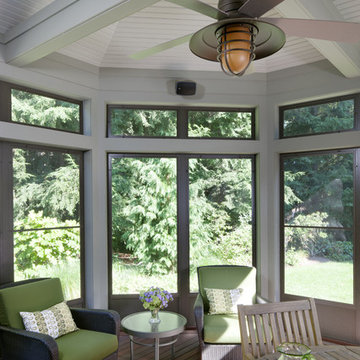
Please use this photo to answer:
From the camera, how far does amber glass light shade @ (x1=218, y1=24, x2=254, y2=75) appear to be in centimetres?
179

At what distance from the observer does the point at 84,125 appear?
14.2 feet

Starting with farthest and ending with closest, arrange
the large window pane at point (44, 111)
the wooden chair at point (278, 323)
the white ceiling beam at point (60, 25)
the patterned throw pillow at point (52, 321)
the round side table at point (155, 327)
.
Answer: the large window pane at point (44, 111)
the round side table at point (155, 327)
the patterned throw pillow at point (52, 321)
the white ceiling beam at point (60, 25)
the wooden chair at point (278, 323)

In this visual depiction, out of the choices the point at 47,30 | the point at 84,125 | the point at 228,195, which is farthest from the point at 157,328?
the point at 47,30

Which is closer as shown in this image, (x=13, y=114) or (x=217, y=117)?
(x=13, y=114)

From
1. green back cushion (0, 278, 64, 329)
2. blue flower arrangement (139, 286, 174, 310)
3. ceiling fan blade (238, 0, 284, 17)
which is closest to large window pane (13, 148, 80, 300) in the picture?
green back cushion (0, 278, 64, 329)

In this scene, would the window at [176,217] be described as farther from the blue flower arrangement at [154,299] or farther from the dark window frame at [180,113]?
the blue flower arrangement at [154,299]

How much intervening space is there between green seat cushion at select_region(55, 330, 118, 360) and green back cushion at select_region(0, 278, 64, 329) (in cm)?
36

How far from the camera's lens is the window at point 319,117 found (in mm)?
4113

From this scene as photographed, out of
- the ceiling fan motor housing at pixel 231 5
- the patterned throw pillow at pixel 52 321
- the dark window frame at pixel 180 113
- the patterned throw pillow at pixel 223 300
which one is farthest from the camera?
the dark window frame at pixel 180 113

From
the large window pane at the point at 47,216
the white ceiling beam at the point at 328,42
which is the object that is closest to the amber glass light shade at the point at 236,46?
the white ceiling beam at the point at 328,42

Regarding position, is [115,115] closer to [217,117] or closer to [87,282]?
[217,117]

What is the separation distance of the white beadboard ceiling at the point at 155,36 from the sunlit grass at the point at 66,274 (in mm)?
2203

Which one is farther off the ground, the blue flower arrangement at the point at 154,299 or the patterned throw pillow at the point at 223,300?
the blue flower arrangement at the point at 154,299

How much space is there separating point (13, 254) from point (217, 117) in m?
2.75
